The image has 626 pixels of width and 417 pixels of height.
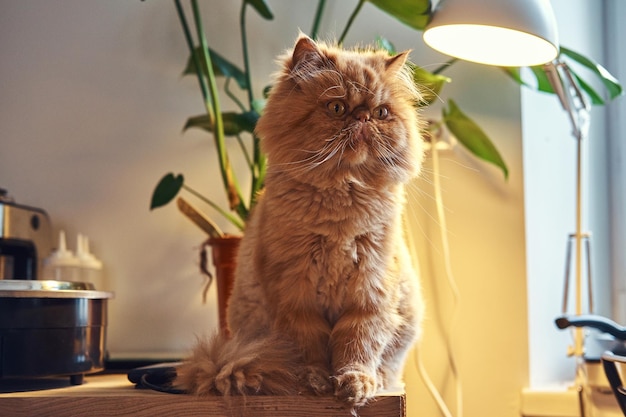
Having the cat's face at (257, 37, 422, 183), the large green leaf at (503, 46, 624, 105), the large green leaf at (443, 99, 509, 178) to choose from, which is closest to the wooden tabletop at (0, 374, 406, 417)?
the cat's face at (257, 37, 422, 183)

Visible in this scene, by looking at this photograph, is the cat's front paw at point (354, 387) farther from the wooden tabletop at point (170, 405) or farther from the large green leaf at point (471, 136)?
the large green leaf at point (471, 136)

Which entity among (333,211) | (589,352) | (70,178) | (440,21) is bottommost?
(589,352)

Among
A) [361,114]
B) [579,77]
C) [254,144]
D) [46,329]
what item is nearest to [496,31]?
[579,77]

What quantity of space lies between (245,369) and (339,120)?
36 centimetres

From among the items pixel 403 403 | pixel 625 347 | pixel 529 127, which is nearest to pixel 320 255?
pixel 403 403

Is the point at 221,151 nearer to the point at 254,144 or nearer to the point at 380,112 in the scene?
the point at 254,144

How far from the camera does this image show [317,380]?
2.91 ft

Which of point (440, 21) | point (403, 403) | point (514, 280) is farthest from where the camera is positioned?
point (514, 280)

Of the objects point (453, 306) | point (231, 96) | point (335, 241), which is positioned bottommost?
point (453, 306)

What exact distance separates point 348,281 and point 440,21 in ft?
1.68

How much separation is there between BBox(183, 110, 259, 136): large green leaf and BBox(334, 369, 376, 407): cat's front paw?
2.03 feet

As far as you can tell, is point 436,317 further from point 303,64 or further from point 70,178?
point 70,178

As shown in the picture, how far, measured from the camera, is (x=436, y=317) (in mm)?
1462

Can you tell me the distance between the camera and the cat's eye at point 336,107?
0.93m
